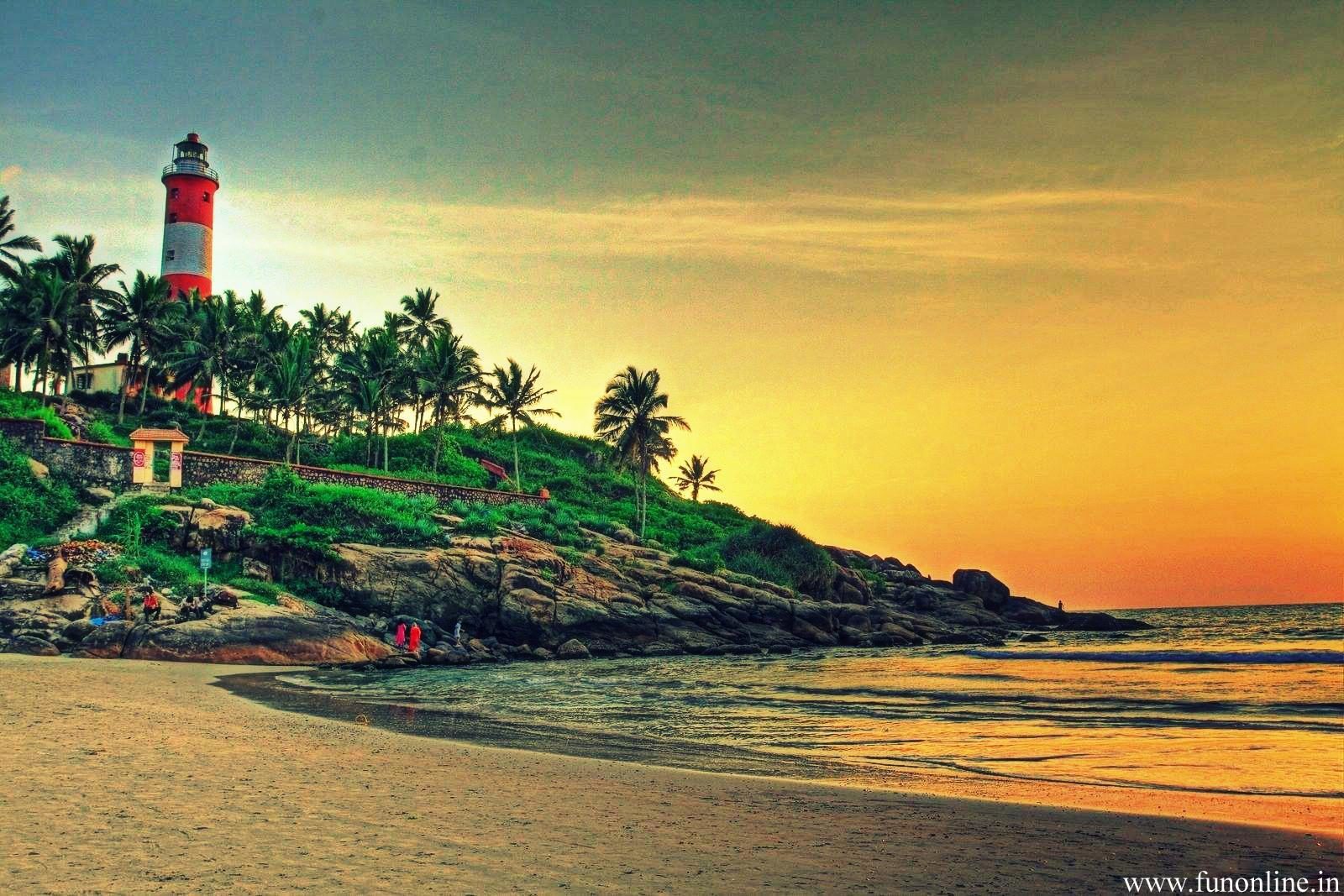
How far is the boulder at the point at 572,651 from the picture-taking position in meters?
36.3

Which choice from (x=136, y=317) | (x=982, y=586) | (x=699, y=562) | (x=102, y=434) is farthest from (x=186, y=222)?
(x=982, y=586)

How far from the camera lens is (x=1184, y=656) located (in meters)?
36.4

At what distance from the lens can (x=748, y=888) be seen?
6262 mm

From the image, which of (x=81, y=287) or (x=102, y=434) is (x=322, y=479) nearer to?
(x=102, y=434)

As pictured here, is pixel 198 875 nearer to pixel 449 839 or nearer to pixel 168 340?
pixel 449 839

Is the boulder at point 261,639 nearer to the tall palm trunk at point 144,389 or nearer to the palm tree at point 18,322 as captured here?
the palm tree at point 18,322

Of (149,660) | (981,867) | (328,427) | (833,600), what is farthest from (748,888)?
(328,427)

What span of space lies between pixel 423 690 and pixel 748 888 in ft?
58.1

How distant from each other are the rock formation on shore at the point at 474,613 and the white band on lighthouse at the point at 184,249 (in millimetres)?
39566

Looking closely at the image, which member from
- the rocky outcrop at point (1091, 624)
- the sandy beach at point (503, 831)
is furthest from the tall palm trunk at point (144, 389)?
the rocky outcrop at point (1091, 624)

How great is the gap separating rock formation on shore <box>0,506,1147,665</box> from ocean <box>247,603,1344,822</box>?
Answer: 13.3 feet

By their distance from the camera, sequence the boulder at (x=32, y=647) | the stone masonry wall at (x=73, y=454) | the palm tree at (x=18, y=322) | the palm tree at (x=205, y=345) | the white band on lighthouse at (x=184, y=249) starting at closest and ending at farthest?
the boulder at (x=32, y=647) < the stone masonry wall at (x=73, y=454) < the palm tree at (x=18, y=322) < the palm tree at (x=205, y=345) < the white band on lighthouse at (x=184, y=249)

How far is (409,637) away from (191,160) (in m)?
53.7

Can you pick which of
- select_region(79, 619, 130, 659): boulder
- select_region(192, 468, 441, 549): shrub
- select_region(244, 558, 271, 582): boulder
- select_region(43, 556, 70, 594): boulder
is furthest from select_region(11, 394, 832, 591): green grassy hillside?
select_region(79, 619, 130, 659): boulder
